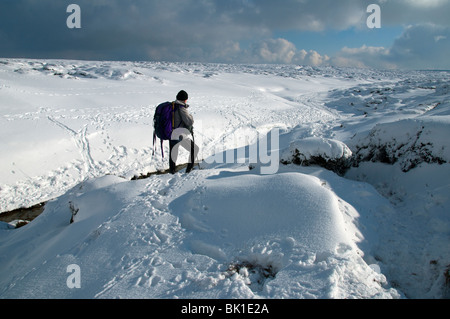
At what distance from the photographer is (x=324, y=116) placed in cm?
1552

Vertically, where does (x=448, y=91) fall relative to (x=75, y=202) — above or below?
above

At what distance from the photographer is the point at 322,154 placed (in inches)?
198

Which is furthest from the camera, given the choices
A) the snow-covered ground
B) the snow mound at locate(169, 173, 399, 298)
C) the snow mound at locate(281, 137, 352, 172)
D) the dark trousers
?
the dark trousers

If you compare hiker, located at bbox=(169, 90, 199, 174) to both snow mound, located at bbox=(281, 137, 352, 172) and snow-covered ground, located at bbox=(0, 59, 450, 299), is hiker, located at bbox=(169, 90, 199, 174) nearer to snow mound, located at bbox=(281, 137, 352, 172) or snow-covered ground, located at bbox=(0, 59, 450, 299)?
snow-covered ground, located at bbox=(0, 59, 450, 299)

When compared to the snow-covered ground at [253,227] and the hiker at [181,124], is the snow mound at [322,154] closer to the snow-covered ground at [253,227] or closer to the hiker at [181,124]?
the snow-covered ground at [253,227]

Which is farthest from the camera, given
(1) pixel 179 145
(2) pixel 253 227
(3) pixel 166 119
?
(1) pixel 179 145

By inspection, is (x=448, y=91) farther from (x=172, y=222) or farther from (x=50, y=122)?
(x=50, y=122)

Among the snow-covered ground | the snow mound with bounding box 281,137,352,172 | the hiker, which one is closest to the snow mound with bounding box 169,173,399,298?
the snow-covered ground

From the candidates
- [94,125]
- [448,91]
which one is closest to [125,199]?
[94,125]

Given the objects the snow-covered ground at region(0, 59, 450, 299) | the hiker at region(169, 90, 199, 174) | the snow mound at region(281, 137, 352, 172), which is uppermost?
the hiker at region(169, 90, 199, 174)

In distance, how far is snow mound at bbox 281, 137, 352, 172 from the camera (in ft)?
16.4

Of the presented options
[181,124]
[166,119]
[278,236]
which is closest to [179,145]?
[181,124]

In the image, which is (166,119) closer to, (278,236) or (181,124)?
(181,124)

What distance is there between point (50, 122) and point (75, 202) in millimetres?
6440
